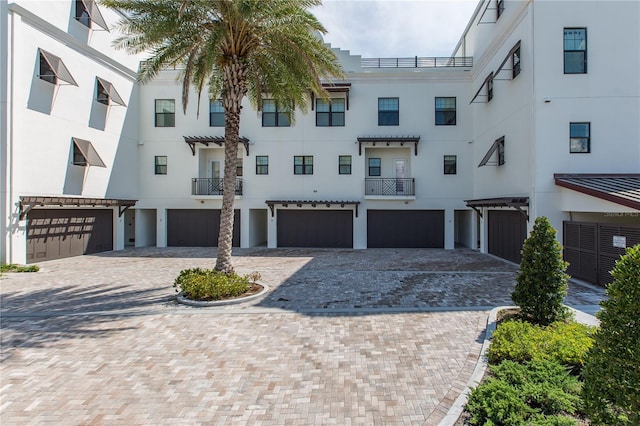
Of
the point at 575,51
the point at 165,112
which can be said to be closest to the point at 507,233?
the point at 575,51

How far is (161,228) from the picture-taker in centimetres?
2038

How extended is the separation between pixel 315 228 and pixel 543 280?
1463cm

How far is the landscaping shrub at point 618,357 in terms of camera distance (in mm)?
2844

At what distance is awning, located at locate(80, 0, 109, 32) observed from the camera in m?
15.8

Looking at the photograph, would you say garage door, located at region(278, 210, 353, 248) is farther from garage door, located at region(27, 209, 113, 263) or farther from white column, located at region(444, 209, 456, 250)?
garage door, located at region(27, 209, 113, 263)

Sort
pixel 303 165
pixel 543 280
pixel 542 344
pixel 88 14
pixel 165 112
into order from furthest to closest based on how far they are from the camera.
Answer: pixel 165 112 → pixel 303 165 → pixel 88 14 → pixel 543 280 → pixel 542 344

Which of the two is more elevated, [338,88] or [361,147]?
[338,88]

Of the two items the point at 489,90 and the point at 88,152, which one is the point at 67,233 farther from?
the point at 489,90

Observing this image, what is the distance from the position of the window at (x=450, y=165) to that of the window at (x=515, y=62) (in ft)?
19.1

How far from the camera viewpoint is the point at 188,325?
6.85 m

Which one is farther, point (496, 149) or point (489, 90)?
point (489, 90)

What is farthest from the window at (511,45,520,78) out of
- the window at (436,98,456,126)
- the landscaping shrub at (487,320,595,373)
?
the landscaping shrub at (487,320,595,373)

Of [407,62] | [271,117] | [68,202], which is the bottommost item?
[68,202]

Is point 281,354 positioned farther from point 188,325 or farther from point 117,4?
point 117,4
